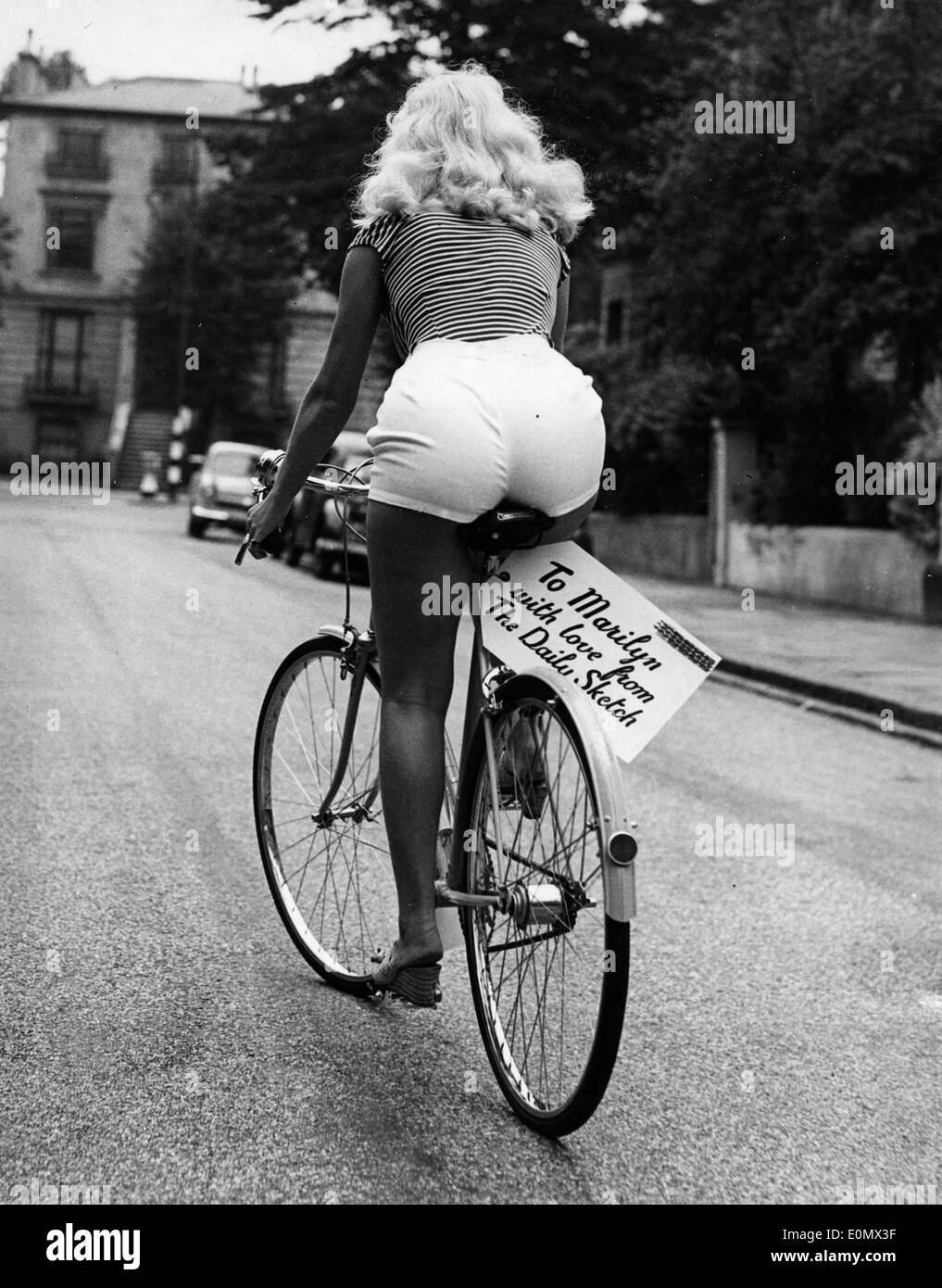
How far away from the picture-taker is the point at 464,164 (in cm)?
333

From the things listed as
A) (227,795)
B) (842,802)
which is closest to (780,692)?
(842,802)

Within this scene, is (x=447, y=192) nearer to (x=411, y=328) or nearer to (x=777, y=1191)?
(x=411, y=328)

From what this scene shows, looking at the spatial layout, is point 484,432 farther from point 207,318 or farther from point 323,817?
point 207,318

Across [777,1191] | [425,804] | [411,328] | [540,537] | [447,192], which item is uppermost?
[447,192]

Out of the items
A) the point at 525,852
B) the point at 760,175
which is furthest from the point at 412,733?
the point at 760,175

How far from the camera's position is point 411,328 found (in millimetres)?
3395

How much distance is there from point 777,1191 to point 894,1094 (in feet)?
2.11

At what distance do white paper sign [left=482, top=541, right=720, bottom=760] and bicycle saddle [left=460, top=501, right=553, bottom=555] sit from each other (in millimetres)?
73

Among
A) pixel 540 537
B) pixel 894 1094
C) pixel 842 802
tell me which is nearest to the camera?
pixel 540 537

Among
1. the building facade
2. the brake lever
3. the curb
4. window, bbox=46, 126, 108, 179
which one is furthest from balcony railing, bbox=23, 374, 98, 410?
the brake lever

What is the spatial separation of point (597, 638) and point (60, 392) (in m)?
60.7

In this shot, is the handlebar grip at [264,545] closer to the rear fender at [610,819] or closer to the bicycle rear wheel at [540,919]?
the bicycle rear wheel at [540,919]

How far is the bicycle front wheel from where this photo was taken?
13.3 ft

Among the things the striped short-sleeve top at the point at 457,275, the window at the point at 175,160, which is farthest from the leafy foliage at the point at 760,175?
the window at the point at 175,160
